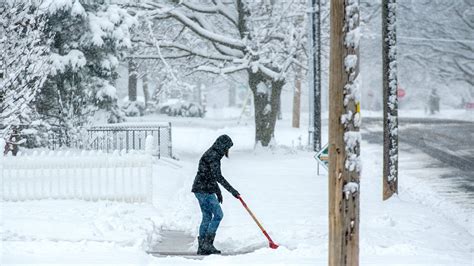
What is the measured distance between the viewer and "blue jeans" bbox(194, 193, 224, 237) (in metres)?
10.4

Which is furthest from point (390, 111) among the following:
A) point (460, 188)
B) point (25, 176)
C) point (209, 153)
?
point (25, 176)

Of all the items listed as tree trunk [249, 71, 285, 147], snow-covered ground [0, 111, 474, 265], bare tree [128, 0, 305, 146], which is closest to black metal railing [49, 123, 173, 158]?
snow-covered ground [0, 111, 474, 265]

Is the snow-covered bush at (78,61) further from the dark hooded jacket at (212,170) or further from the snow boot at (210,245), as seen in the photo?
the snow boot at (210,245)

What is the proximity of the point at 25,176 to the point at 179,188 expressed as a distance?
4.54 metres

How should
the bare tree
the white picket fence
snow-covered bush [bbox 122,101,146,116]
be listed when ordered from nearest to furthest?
1. the white picket fence
2. the bare tree
3. snow-covered bush [bbox 122,101,146,116]

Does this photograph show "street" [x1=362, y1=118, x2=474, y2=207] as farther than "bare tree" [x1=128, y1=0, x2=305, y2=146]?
No

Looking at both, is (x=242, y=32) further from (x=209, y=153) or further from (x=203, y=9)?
(x=209, y=153)

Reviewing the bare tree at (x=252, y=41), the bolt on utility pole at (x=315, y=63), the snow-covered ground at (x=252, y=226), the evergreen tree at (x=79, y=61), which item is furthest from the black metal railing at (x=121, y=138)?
the bolt on utility pole at (x=315, y=63)

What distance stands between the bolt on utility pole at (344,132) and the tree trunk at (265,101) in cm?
1932

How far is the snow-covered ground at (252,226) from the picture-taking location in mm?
9648

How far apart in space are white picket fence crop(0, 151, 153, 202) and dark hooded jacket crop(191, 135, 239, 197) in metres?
3.25

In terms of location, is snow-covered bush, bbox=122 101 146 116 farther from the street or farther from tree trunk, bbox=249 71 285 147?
tree trunk, bbox=249 71 285 147

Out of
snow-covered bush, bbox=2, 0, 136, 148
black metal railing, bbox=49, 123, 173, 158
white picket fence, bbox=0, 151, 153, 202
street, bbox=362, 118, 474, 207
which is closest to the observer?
white picket fence, bbox=0, 151, 153, 202

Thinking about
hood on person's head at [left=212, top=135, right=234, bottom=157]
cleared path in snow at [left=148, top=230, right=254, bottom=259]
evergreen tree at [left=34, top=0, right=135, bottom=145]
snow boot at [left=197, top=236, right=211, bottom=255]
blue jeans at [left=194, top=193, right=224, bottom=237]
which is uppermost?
evergreen tree at [left=34, top=0, right=135, bottom=145]
